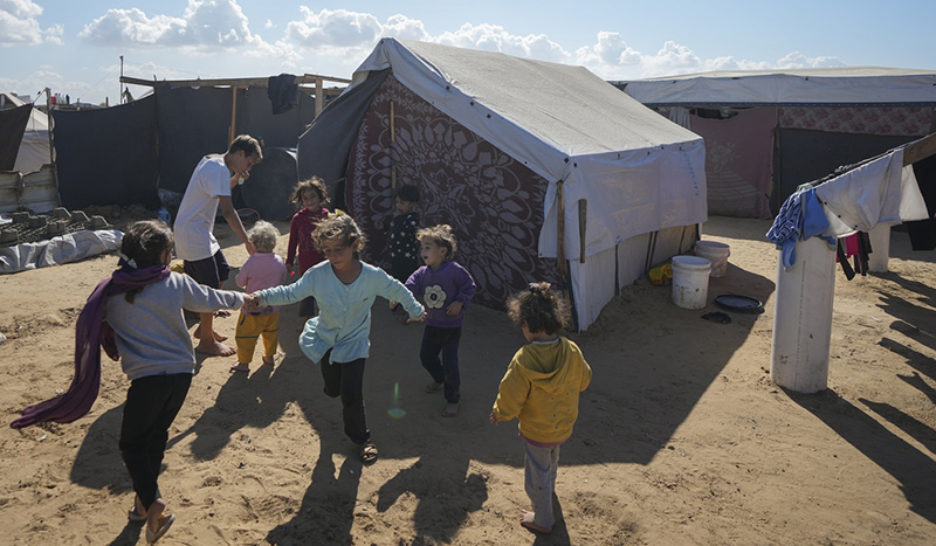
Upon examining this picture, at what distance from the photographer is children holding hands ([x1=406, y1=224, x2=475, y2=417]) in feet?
14.0

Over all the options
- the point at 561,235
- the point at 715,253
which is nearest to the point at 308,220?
the point at 561,235

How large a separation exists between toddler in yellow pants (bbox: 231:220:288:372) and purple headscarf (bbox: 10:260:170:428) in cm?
201

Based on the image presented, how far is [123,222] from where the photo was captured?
11.2 m

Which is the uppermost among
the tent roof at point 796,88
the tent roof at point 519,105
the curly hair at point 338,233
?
the tent roof at point 796,88

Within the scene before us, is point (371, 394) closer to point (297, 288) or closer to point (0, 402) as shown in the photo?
point (297, 288)

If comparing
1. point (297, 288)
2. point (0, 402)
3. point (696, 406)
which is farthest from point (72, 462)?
point (696, 406)

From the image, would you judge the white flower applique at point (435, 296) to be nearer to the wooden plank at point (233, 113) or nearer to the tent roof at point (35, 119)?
the wooden plank at point (233, 113)

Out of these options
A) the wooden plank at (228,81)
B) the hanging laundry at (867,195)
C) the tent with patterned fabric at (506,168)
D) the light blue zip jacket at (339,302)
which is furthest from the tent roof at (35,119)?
the hanging laundry at (867,195)

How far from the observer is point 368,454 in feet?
12.5

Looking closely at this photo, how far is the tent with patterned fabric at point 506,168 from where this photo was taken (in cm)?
603

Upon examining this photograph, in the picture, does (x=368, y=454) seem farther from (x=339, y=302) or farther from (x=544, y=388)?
(x=544, y=388)

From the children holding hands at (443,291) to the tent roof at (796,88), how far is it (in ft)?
37.2

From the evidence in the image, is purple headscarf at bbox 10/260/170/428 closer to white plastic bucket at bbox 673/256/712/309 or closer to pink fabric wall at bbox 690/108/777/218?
white plastic bucket at bbox 673/256/712/309

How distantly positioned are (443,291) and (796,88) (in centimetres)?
1162
